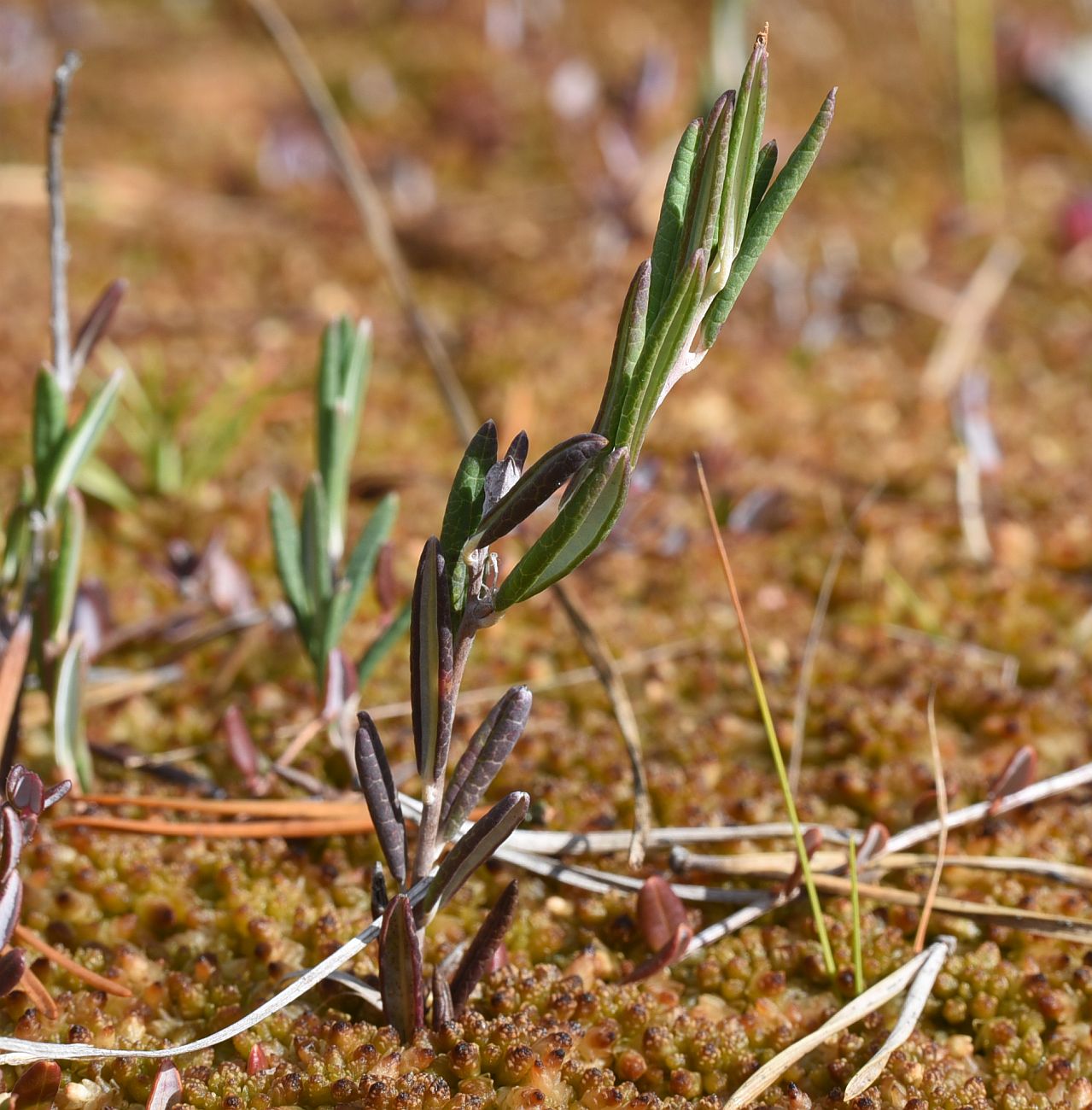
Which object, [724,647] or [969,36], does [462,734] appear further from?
[969,36]

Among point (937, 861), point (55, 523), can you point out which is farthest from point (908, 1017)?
point (55, 523)

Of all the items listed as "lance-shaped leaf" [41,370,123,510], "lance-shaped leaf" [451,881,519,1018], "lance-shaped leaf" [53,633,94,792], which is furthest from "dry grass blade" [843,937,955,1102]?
"lance-shaped leaf" [41,370,123,510]

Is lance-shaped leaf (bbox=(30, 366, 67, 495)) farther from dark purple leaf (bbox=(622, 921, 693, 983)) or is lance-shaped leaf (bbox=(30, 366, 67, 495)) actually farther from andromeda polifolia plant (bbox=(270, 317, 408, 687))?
dark purple leaf (bbox=(622, 921, 693, 983))

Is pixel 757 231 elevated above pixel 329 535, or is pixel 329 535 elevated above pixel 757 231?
pixel 757 231

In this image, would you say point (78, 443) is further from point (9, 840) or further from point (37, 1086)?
point (37, 1086)

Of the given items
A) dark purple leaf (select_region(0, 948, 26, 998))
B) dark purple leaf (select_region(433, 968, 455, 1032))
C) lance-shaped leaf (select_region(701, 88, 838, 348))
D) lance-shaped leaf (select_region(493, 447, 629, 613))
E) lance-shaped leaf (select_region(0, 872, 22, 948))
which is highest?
lance-shaped leaf (select_region(701, 88, 838, 348))

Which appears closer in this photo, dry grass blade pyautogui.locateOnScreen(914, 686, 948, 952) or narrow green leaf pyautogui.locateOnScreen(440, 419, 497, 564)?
narrow green leaf pyautogui.locateOnScreen(440, 419, 497, 564)
